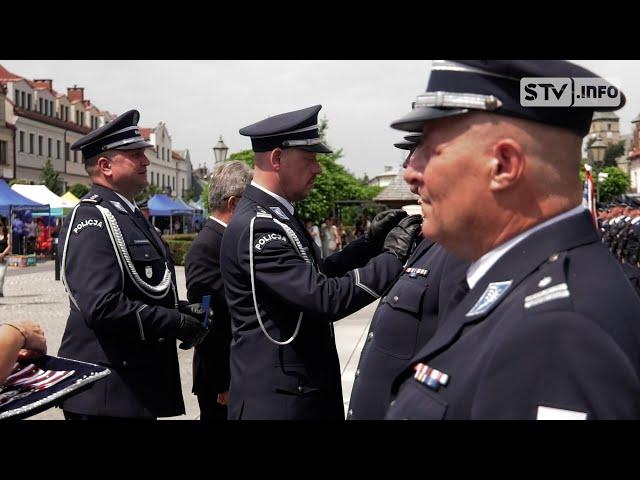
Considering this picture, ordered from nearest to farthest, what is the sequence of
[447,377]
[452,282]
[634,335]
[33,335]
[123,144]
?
[634,335]
[447,377]
[452,282]
[33,335]
[123,144]

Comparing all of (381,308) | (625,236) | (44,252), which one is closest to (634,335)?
(381,308)

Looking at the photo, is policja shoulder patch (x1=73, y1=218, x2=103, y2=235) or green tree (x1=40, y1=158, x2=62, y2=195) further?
green tree (x1=40, y1=158, x2=62, y2=195)

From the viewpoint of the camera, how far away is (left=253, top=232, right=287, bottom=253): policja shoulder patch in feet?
10.0

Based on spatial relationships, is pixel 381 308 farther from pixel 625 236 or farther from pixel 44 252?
pixel 44 252

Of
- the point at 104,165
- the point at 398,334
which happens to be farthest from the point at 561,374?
the point at 104,165

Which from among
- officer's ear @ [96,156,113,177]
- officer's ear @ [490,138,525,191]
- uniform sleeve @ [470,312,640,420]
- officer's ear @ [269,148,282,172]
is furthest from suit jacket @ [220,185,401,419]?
uniform sleeve @ [470,312,640,420]

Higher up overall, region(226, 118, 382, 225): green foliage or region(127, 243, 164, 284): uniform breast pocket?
region(226, 118, 382, 225): green foliage

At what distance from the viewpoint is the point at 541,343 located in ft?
3.94

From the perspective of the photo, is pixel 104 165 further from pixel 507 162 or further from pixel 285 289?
pixel 507 162

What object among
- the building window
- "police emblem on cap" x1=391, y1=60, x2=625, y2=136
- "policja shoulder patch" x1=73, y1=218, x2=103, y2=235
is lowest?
"policja shoulder patch" x1=73, y1=218, x2=103, y2=235

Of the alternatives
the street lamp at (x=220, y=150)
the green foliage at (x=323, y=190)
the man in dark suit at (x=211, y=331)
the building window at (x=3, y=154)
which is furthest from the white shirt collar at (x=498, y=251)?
the building window at (x=3, y=154)

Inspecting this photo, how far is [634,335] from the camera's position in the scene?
4.11 feet

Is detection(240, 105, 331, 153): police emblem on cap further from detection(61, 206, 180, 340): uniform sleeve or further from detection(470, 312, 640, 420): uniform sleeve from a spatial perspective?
detection(470, 312, 640, 420): uniform sleeve

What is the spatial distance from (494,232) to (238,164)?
3.40 metres
